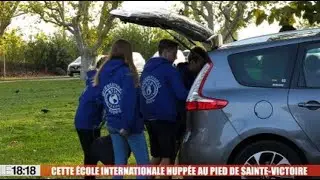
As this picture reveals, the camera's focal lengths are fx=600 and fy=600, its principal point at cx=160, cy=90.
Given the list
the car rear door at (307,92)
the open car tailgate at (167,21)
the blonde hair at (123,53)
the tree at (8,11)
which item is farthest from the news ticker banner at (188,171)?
the tree at (8,11)

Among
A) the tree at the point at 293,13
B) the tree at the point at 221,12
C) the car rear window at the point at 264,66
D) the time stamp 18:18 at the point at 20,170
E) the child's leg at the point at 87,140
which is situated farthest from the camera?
the tree at the point at 221,12

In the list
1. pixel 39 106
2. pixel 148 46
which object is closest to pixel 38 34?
pixel 148 46

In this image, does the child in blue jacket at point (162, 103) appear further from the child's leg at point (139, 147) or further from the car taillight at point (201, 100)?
the child's leg at point (139, 147)

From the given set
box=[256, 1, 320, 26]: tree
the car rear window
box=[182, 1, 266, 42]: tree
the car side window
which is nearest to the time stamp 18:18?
the car rear window

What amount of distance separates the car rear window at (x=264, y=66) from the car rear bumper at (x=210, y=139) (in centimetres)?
46

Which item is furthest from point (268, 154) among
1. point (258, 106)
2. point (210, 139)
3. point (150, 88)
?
point (150, 88)

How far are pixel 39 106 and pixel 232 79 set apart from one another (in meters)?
11.4

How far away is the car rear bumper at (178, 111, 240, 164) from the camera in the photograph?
5770 mm

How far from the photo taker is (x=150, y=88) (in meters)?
6.36

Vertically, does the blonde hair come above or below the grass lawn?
above

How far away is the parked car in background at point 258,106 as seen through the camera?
225 inches

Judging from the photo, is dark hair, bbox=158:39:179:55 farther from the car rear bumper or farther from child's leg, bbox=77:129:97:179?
child's leg, bbox=77:129:97:179

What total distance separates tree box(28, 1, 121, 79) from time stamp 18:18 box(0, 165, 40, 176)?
28004mm

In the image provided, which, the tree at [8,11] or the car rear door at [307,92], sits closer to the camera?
the car rear door at [307,92]
